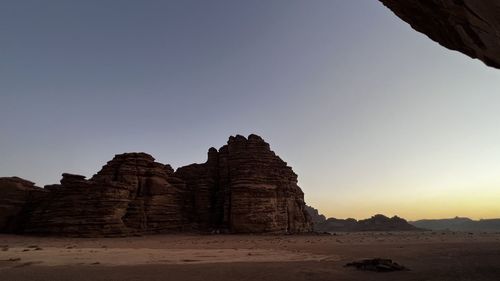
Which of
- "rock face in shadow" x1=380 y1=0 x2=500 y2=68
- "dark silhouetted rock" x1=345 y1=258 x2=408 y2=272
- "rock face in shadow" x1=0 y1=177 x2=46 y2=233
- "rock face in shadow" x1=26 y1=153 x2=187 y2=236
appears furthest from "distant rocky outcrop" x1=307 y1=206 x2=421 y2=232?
"rock face in shadow" x1=380 y1=0 x2=500 y2=68

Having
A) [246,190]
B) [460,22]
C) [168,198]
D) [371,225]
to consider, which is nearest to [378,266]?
[460,22]

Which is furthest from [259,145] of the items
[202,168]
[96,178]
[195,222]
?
[96,178]

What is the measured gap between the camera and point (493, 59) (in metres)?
12.4

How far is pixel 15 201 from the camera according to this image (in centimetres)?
4250

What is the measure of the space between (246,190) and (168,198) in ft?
35.7

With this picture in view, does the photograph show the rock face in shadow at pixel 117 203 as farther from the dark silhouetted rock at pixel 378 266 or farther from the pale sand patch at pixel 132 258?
the dark silhouetted rock at pixel 378 266

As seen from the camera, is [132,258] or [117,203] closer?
[132,258]

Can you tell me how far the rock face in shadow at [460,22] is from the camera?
10188 millimetres

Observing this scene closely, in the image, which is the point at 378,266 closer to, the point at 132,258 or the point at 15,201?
the point at 132,258

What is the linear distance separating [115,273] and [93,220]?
30.5 meters

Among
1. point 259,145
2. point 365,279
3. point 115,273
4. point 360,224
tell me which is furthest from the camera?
point 360,224

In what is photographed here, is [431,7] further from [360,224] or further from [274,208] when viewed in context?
[360,224]

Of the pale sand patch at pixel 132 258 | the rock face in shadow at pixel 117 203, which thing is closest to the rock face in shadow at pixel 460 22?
the pale sand patch at pixel 132 258

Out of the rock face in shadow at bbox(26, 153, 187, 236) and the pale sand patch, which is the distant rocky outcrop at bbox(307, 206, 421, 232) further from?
the pale sand patch
